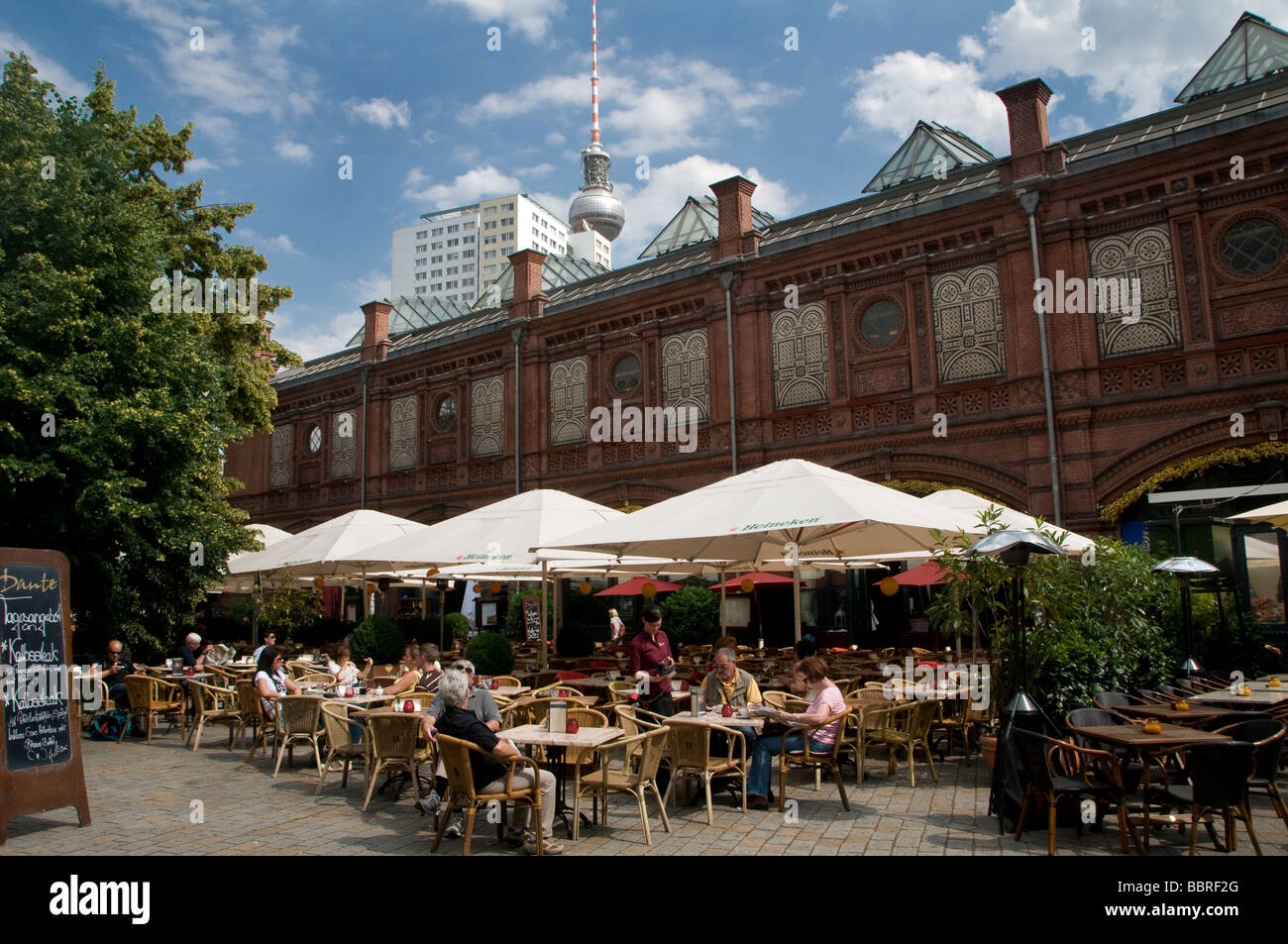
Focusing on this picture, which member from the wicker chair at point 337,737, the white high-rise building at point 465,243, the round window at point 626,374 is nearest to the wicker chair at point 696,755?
the wicker chair at point 337,737

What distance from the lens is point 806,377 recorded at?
66.5 ft

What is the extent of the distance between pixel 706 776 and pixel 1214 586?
8965mm

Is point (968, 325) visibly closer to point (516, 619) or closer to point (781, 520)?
point (781, 520)

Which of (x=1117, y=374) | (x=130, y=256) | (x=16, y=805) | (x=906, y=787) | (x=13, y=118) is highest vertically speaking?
(x=13, y=118)

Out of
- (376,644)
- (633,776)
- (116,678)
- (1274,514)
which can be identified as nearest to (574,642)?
(376,644)

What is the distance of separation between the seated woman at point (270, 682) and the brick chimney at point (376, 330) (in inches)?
816

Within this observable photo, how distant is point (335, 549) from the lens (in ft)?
45.9

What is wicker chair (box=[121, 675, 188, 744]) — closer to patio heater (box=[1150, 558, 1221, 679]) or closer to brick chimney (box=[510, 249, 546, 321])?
patio heater (box=[1150, 558, 1221, 679])

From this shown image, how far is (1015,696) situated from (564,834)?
11.3 feet

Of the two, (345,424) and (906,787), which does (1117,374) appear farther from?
(345,424)

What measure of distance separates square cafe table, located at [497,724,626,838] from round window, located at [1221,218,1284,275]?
15247mm

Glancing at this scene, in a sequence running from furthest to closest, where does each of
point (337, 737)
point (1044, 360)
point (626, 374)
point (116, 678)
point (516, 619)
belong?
point (626, 374), point (516, 619), point (1044, 360), point (116, 678), point (337, 737)

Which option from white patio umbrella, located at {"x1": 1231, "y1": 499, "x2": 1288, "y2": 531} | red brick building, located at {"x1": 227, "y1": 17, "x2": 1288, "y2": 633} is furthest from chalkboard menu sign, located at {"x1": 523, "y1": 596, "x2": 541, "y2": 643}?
white patio umbrella, located at {"x1": 1231, "y1": 499, "x2": 1288, "y2": 531}

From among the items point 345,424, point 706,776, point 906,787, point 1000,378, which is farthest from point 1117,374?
point 345,424
